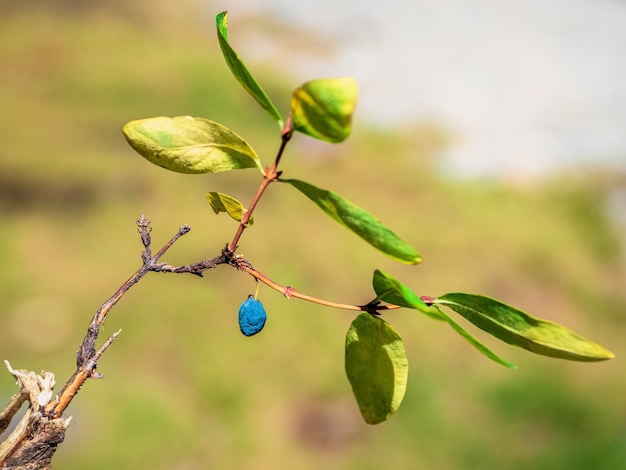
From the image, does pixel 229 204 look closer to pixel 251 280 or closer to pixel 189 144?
pixel 189 144

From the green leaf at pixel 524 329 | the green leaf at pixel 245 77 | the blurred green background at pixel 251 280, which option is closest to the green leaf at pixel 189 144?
the green leaf at pixel 245 77

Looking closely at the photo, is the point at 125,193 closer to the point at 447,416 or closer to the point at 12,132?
the point at 12,132

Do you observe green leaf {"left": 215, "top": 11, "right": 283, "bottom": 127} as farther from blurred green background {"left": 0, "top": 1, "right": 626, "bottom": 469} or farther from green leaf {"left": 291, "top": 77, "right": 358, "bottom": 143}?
blurred green background {"left": 0, "top": 1, "right": 626, "bottom": 469}

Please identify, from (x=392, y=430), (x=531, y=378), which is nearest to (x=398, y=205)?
(x=531, y=378)

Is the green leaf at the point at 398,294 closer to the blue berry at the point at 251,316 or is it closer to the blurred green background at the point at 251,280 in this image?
the blue berry at the point at 251,316

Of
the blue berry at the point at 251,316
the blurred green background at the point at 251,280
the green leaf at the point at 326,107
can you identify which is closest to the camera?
the green leaf at the point at 326,107

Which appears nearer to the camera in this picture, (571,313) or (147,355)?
(147,355)

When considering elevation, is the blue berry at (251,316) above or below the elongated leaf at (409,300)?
below
